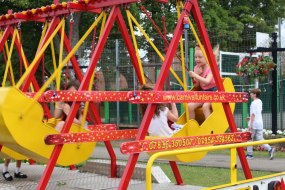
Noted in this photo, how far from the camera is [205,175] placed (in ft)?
31.8

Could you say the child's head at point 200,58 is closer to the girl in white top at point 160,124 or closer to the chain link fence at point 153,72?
the girl in white top at point 160,124

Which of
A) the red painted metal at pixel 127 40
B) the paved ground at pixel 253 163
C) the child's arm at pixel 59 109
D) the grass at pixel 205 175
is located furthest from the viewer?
the paved ground at pixel 253 163

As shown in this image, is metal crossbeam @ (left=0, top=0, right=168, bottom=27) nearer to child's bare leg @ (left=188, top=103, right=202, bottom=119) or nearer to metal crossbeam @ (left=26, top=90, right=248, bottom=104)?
metal crossbeam @ (left=26, top=90, right=248, bottom=104)

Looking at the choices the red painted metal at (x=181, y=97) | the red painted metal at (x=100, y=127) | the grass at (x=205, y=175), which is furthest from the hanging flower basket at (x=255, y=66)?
the red painted metal at (x=181, y=97)

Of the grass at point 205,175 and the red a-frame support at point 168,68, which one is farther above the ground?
the red a-frame support at point 168,68

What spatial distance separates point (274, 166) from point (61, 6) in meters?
6.00

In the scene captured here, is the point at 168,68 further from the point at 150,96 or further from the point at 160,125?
the point at 160,125

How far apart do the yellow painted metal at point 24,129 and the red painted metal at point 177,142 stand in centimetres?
181

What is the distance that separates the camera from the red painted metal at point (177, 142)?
17.3ft

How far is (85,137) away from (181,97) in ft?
5.13

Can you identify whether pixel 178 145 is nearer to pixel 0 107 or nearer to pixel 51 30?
pixel 0 107

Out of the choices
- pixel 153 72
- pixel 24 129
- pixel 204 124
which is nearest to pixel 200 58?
pixel 204 124

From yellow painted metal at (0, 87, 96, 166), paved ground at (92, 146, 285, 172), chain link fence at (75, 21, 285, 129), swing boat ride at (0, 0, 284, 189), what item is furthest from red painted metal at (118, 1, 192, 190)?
chain link fence at (75, 21, 285, 129)

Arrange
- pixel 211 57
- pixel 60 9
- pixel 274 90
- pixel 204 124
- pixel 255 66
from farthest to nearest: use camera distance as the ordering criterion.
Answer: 1. pixel 255 66
2. pixel 274 90
3. pixel 60 9
4. pixel 204 124
5. pixel 211 57
